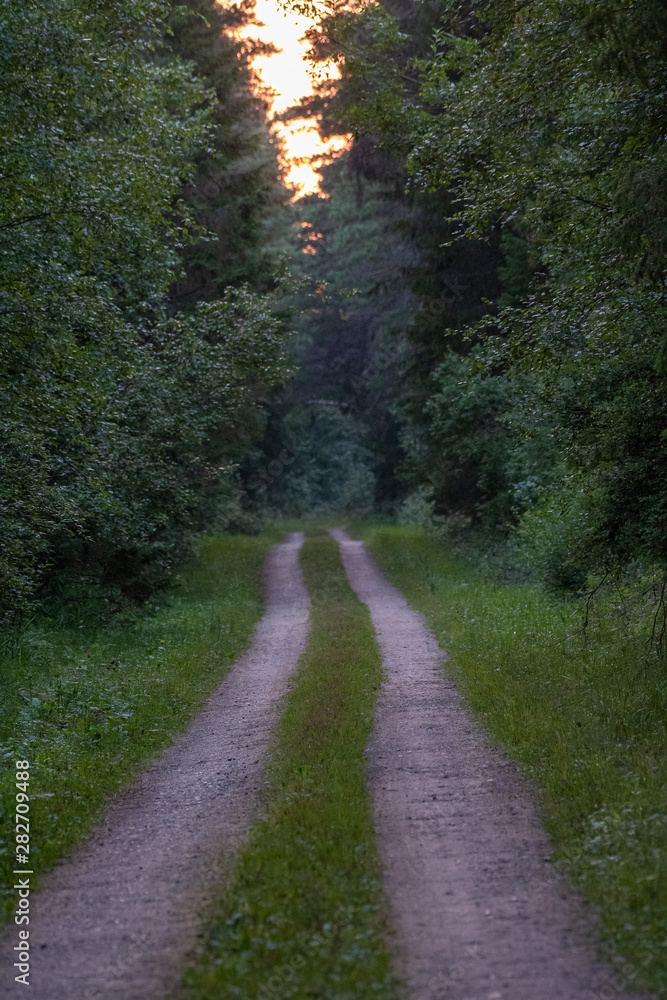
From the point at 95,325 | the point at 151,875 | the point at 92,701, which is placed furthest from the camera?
the point at 95,325

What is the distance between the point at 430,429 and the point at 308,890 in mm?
19655

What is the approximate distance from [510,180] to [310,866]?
27.0 ft

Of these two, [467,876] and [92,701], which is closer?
[467,876]

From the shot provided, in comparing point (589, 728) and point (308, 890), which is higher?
point (308, 890)

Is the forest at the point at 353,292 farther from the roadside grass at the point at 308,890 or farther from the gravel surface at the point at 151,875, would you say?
the gravel surface at the point at 151,875

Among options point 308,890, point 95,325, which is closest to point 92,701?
point 95,325

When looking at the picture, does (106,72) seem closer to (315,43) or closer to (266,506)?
(315,43)

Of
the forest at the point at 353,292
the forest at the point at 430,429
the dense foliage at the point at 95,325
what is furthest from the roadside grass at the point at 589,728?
the dense foliage at the point at 95,325

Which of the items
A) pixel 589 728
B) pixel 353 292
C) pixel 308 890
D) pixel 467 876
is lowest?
pixel 589 728

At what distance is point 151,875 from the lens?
19.6 ft

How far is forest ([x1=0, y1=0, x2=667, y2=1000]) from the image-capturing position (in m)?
6.74

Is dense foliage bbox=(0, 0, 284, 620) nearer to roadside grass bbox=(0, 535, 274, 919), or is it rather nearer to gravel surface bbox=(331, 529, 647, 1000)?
roadside grass bbox=(0, 535, 274, 919)

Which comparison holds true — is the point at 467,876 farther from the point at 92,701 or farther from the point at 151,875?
the point at 92,701

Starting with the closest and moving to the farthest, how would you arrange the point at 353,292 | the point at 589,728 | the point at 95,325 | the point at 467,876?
the point at 467,876
the point at 589,728
the point at 95,325
the point at 353,292
